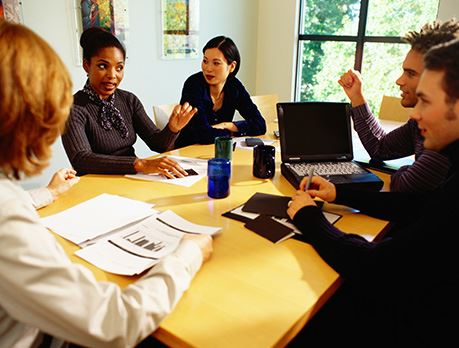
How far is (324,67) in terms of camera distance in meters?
4.57

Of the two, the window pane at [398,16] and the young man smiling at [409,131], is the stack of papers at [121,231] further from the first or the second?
the window pane at [398,16]

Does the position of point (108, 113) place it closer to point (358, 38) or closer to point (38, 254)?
point (38, 254)

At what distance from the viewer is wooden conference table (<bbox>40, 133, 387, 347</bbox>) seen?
796 mm

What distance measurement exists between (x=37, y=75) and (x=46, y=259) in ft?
1.03

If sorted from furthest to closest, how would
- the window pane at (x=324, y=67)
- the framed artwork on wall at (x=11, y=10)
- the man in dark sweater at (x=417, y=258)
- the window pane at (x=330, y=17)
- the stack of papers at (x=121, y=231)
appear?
the window pane at (x=324, y=67) < the window pane at (x=330, y=17) < the framed artwork on wall at (x=11, y=10) < the stack of papers at (x=121, y=231) < the man in dark sweater at (x=417, y=258)

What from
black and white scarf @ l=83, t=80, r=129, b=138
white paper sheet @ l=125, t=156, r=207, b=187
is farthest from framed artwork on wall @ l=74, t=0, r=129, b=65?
white paper sheet @ l=125, t=156, r=207, b=187

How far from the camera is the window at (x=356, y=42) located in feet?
13.2

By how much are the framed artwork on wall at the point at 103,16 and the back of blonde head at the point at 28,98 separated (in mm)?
2432

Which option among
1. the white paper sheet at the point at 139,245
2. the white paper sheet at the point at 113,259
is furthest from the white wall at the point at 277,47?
the white paper sheet at the point at 113,259

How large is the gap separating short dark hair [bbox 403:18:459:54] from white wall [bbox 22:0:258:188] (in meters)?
1.79

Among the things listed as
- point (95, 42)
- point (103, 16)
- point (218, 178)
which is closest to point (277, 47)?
point (103, 16)

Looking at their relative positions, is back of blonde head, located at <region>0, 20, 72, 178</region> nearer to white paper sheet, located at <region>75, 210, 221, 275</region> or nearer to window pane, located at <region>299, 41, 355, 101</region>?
white paper sheet, located at <region>75, 210, 221, 275</region>

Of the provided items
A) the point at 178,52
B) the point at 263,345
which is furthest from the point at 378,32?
the point at 263,345

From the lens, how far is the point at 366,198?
1.37 metres
